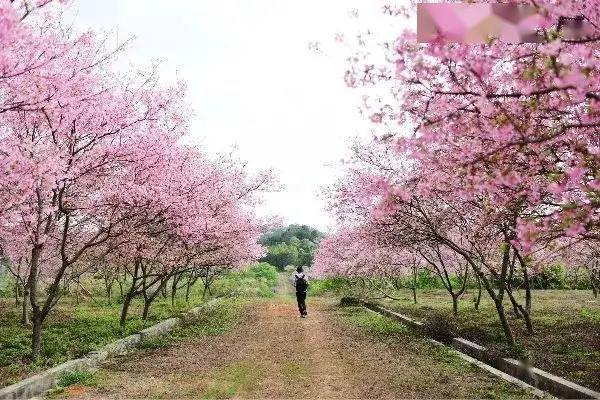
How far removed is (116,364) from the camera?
33.8 ft

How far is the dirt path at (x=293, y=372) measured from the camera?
778cm

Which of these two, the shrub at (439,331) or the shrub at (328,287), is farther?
the shrub at (328,287)

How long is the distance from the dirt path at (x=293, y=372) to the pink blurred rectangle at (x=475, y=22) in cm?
455

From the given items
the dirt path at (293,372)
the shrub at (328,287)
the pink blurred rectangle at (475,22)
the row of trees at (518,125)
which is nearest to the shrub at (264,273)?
the shrub at (328,287)

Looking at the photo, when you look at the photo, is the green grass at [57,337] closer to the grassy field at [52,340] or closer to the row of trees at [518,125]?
the grassy field at [52,340]

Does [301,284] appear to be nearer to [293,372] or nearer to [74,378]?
[293,372]

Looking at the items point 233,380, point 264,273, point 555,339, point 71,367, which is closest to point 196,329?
point 71,367

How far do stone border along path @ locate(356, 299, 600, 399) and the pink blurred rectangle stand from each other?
4441 mm

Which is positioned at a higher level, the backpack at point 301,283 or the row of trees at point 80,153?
the row of trees at point 80,153

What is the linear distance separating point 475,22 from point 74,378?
7.26 meters

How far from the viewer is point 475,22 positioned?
5094mm

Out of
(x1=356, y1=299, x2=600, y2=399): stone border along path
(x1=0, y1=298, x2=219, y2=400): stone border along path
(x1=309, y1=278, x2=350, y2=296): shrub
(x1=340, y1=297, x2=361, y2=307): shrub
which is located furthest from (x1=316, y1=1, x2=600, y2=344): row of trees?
(x1=309, y1=278, x2=350, y2=296): shrub

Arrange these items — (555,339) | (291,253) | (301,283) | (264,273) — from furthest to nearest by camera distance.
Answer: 1. (291,253)
2. (264,273)
3. (301,283)
4. (555,339)

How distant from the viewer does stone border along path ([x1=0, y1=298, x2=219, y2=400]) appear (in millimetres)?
7404
